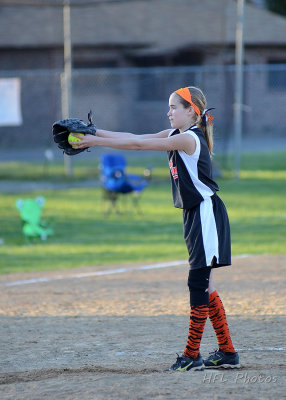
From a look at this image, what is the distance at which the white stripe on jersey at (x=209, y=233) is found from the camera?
453 cm

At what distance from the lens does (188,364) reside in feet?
15.0

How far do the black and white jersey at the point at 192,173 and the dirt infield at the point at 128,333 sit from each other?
45.7 inches

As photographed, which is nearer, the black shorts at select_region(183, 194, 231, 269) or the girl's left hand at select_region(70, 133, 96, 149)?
the girl's left hand at select_region(70, 133, 96, 149)

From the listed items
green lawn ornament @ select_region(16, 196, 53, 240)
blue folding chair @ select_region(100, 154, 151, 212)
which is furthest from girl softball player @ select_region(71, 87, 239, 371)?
blue folding chair @ select_region(100, 154, 151, 212)

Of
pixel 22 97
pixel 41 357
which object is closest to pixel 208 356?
pixel 41 357

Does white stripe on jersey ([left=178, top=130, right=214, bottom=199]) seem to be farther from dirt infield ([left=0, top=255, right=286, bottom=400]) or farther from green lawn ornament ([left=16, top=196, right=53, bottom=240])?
green lawn ornament ([left=16, top=196, right=53, bottom=240])

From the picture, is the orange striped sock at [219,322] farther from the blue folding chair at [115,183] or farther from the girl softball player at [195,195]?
the blue folding chair at [115,183]

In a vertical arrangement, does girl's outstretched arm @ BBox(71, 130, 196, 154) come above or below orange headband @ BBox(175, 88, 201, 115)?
below

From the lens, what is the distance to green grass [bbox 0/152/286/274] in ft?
31.1

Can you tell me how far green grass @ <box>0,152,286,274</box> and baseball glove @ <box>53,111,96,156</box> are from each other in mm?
4352

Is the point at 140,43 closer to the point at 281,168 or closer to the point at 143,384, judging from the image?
the point at 281,168

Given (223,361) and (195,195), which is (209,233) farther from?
(223,361)

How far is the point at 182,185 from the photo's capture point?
14.9 ft

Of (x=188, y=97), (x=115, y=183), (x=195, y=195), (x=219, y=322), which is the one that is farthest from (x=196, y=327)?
(x=115, y=183)
